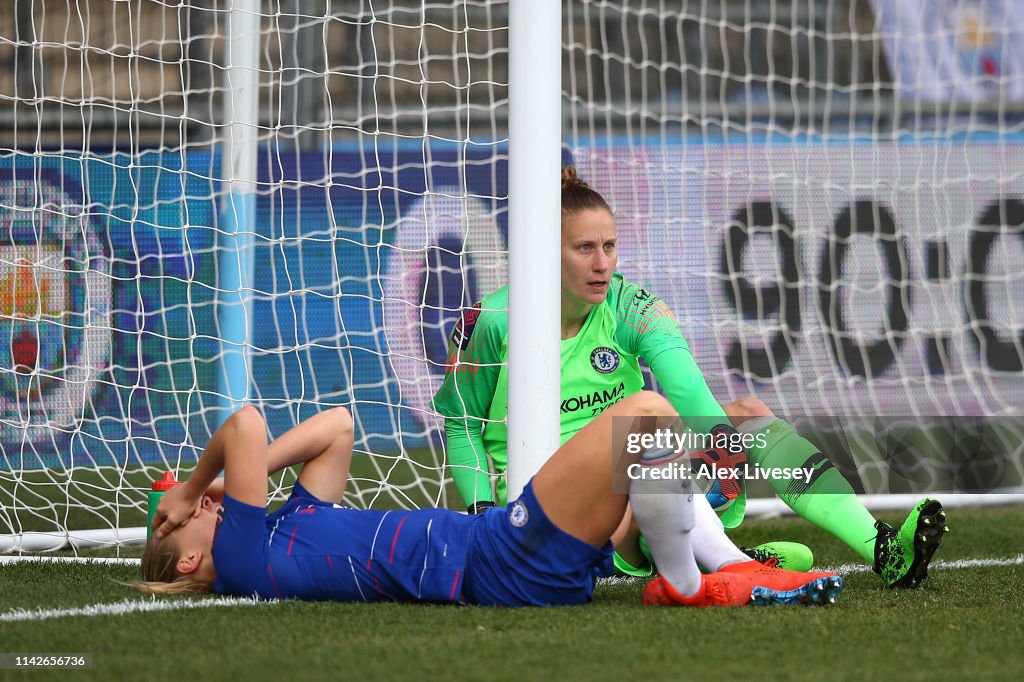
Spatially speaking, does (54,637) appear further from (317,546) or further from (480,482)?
(480,482)

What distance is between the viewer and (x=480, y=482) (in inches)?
131

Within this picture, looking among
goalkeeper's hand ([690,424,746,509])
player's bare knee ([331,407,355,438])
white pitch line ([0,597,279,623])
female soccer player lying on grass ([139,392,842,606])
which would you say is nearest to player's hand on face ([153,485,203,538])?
female soccer player lying on grass ([139,392,842,606])

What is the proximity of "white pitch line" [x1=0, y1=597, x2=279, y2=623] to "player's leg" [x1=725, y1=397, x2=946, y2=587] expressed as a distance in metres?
1.33

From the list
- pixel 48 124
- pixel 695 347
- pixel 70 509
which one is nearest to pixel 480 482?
pixel 70 509

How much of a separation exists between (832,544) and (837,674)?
1.98m

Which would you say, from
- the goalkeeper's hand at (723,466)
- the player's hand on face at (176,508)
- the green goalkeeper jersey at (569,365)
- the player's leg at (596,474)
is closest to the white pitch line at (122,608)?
the player's hand on face at (176,508)

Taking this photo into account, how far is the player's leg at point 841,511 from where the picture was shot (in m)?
2.81

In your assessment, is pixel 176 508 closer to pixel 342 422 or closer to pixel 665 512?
pixel 342 422

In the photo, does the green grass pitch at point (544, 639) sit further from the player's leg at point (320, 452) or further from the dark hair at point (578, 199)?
the dark hair at point (578, 199)

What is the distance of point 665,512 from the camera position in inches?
95.7

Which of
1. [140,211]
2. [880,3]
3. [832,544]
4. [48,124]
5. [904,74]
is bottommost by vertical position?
[832,544]

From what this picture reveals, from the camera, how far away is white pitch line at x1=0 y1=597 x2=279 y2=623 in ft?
8.40

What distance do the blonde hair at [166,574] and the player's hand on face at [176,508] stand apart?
5 cm

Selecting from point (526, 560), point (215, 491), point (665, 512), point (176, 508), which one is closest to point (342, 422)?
point (215, 491)
